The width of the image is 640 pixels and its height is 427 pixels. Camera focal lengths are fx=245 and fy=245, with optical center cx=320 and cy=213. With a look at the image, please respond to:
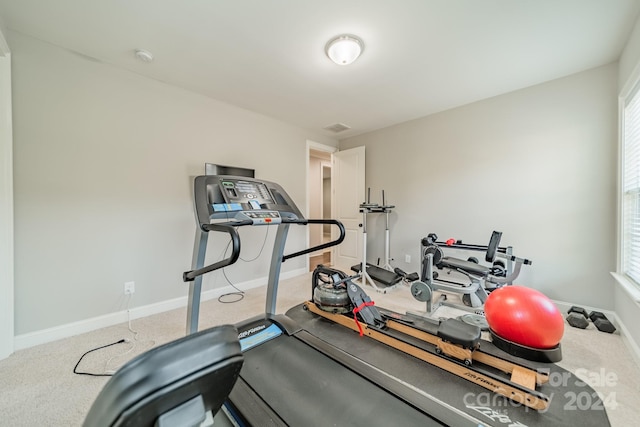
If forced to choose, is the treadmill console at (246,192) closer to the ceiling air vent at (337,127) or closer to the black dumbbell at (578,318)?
the ceiling air vent at (337,127)

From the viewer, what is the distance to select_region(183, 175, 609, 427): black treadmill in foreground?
1.17 meters

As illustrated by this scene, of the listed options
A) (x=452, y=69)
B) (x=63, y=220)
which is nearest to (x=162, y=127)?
(x=63, y=220)

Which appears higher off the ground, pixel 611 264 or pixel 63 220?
pixel 63 220

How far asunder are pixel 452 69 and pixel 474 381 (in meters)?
2.71

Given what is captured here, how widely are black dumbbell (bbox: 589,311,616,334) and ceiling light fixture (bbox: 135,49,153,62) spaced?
15.7 ft

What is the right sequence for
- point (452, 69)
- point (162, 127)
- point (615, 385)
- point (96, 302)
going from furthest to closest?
point (162, 127)
point (452, 69)
point (96, 302)
point (615, 385)

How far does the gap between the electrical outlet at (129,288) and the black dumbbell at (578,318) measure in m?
4.35

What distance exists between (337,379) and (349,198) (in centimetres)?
354

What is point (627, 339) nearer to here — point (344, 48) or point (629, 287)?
point (629, 287)

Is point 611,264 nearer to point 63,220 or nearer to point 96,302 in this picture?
point 96,302

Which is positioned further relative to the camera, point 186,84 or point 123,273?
point 186,84

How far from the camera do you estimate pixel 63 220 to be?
220cm

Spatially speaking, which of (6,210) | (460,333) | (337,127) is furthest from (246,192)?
(337,127)

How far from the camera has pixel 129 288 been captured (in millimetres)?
2516
